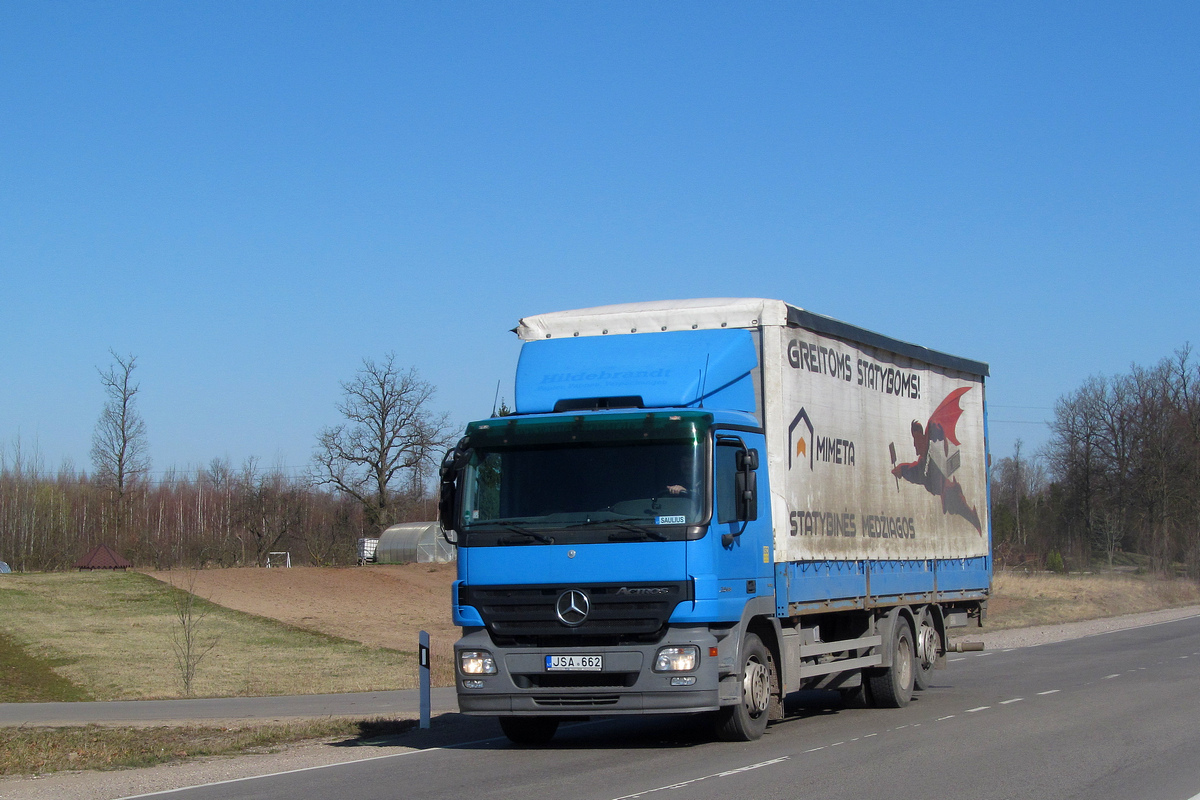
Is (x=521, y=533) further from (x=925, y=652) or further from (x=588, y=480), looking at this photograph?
(x=925, y=652)

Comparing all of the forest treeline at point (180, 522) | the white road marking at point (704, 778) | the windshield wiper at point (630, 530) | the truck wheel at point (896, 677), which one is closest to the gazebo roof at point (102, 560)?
the forest treeline at point (180, 522)

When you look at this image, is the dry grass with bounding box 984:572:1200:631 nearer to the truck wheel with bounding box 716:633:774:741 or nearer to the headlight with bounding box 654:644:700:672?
the truck wheel with bounding box 716:633:774:741

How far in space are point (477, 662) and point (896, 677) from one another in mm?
6313

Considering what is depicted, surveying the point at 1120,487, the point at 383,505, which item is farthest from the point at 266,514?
the point at 1120,487

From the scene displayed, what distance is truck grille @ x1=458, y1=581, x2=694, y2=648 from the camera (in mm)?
10414

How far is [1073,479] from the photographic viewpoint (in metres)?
88.9

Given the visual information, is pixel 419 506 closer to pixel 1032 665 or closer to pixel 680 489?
pixel 1032 665

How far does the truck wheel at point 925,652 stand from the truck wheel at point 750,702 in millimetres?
4902

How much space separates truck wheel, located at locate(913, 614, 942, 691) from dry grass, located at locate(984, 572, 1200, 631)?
2151 centimetres

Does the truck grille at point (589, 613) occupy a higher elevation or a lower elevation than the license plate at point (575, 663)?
higher

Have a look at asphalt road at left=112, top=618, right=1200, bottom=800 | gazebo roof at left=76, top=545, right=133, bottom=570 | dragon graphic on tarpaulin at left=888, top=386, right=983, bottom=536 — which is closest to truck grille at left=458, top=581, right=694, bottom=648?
asphalt road at left=112, top=618, right=1200, bottom=800

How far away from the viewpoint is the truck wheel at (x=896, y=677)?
1476 cm

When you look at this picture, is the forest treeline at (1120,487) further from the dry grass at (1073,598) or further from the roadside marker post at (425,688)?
the roadside marker post at (425,688)

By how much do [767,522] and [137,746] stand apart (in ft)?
23.3
